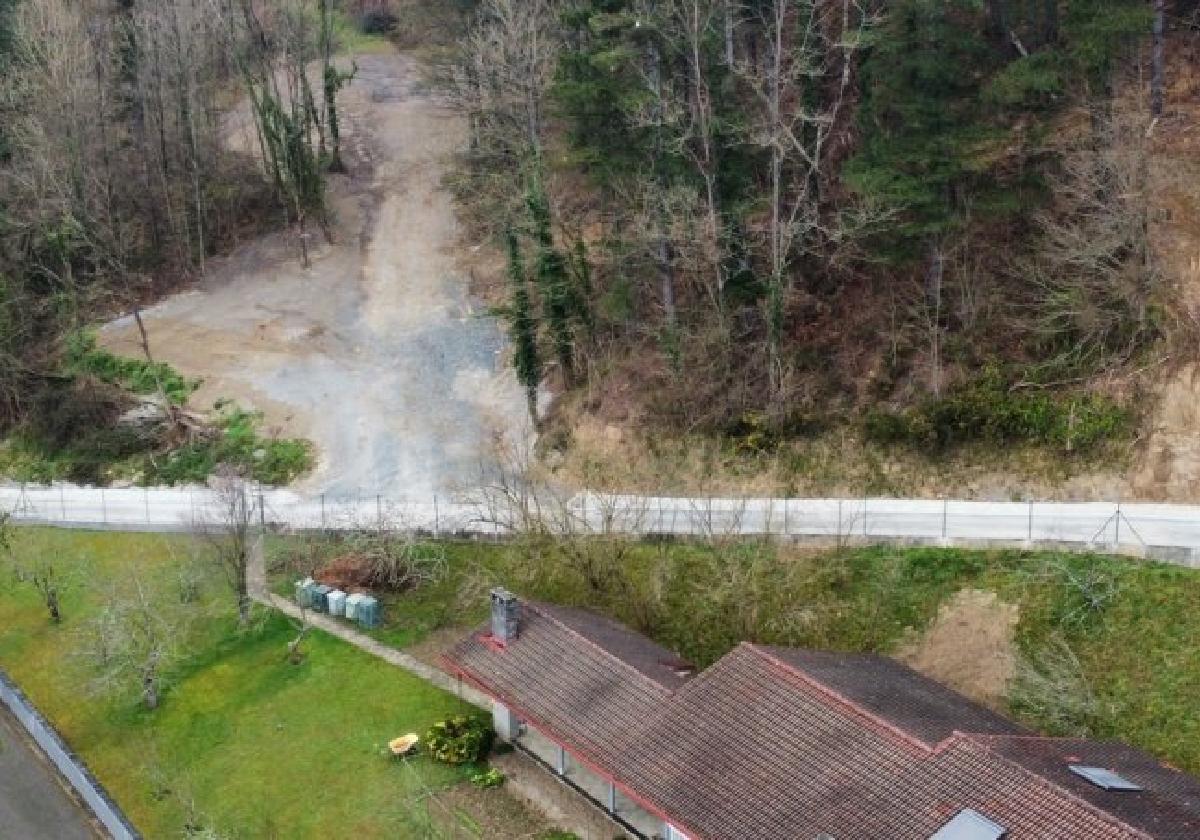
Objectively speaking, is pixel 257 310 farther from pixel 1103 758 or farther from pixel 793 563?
pixel 1103 758

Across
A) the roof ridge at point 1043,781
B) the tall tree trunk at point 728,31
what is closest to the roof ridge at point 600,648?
the roof ridge at point 1043,781

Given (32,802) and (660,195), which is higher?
(660,195)

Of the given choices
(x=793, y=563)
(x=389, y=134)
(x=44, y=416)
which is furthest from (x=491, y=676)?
(x=389, y=134)

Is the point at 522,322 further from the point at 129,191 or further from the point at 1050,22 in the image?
the point at 129,191

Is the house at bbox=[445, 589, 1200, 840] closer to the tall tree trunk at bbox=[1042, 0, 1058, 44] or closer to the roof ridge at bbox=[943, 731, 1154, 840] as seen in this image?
the roof ridge at bbox=[943, 731, 1154, 840]

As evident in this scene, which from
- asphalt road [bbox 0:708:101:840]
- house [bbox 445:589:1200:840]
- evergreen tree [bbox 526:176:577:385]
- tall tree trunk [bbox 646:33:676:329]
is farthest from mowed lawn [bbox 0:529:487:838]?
tall tree trunk [bbox 646:33:676:329]

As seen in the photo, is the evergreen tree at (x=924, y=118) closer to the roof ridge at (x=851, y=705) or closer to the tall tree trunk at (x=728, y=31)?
the tall tree trunk at (x=728, y=31)

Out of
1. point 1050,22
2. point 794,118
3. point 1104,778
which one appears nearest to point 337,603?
point 794,118
